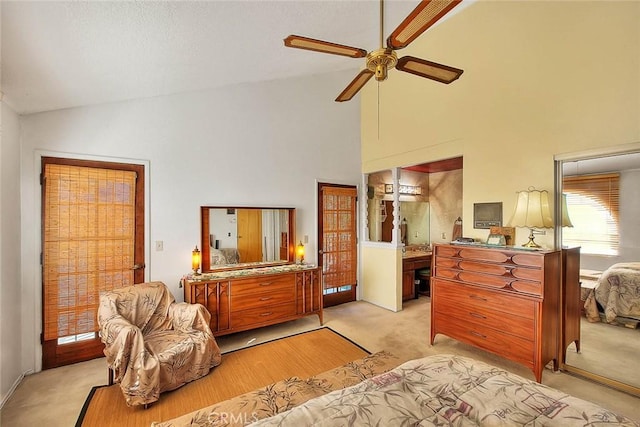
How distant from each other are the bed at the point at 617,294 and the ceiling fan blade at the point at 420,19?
2649 mm

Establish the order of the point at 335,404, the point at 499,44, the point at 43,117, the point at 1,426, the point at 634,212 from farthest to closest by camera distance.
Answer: the point at 499,44 → the point at 43,117 → the point at 634,212 → the point at 1,426 → the point at 335,404

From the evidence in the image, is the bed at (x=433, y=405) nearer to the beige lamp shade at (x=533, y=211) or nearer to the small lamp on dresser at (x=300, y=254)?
the beige lamp shade at (x=533, y=211)

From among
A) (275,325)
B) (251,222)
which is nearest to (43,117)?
(251,222)

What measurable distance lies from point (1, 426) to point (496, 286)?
4.07 meters

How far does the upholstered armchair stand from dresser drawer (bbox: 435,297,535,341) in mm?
2439

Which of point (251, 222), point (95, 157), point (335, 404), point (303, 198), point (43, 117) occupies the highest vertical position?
point (43, 117)

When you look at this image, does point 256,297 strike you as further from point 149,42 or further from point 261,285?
point 149,42

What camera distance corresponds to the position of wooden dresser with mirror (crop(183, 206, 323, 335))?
3.05 metres

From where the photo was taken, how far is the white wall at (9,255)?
214cm

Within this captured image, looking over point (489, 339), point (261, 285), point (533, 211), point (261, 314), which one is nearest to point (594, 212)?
point (533, 211)

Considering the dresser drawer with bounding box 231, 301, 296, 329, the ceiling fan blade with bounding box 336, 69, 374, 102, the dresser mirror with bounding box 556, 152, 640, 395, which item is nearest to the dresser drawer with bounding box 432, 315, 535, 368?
the dresser mirror with bounding box 556, 152, 640, 395

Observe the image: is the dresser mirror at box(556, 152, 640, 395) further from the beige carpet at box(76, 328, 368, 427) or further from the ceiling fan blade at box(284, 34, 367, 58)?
the ceiling fan blade at box(284, 34, 367, 58)

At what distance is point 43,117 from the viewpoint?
101 inches

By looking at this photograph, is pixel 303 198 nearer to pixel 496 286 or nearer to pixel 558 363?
pixel 496 286
